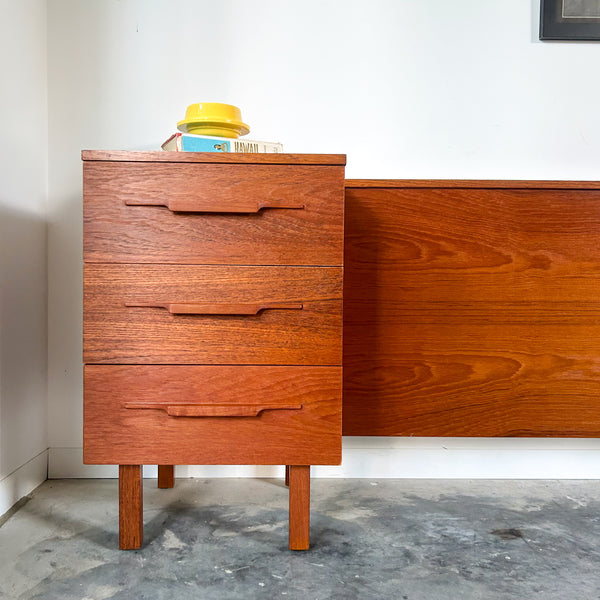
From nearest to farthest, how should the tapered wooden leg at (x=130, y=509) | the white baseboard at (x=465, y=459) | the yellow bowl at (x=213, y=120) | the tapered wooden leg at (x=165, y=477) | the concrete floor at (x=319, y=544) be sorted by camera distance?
the concrete floor at (x=319, y=544) < the tapered wooden leg at (x=130, y=509) < the yellow bowl at (x=213, y=120) < the tapered wooden leg at (x=165, y=477) < the white baseboard at (x=465, y=459)

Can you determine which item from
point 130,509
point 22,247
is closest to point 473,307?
point 130,509

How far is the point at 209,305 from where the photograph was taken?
1025mm

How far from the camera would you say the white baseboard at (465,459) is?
5.05 ft

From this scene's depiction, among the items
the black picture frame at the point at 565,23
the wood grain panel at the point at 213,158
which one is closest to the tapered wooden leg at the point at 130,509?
the wood grain panel at the point at 213,158

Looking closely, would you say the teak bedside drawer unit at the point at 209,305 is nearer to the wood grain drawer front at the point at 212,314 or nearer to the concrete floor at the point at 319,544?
the wood grain drawer front at the point at 212,314

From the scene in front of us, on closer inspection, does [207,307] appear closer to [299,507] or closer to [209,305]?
[209,305]

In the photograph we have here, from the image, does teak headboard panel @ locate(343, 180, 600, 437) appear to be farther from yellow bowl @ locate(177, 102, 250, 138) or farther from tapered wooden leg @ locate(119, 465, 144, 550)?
tapered wooden leg @ locate(119, 465, 144, 550)

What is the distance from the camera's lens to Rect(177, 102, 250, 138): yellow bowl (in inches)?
46.6

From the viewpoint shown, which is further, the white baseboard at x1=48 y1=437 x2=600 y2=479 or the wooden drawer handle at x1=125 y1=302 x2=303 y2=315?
the white baseboard at x1=48 y1=437 x2=600 y2=479

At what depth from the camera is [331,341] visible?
1047 mm

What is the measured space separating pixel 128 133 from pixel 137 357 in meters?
0.71

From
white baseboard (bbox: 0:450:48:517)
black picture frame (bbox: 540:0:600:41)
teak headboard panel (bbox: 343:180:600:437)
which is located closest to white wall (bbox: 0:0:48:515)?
white baseboard (bbox: 0:450:48:517)

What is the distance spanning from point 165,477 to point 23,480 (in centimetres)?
32

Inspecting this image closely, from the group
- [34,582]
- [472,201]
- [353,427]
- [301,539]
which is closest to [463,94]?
[472,201]
